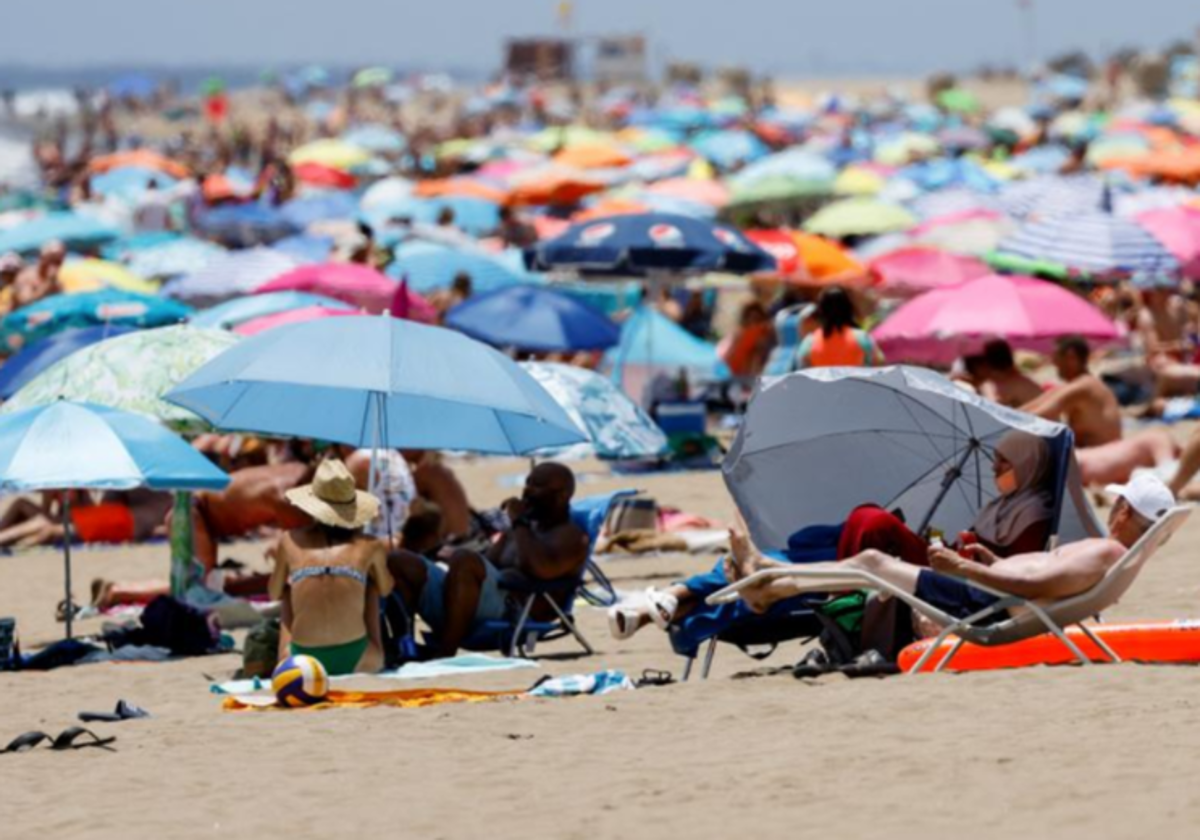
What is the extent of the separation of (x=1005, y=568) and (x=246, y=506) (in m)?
4.57

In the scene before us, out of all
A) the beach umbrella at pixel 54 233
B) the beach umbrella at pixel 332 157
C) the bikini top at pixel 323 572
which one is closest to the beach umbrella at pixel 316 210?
the beach umbrella at pixel 54 233

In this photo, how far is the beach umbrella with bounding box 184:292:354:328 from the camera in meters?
13.1

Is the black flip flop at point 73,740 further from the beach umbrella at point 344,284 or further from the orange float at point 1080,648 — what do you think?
the beach umbrella at point 344,284

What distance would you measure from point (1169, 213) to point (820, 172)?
33.7ft

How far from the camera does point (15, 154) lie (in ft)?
247

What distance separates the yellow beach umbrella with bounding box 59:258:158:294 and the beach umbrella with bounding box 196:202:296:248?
9652 mm

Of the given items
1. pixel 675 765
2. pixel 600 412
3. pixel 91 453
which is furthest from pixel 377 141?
pixel 675 765

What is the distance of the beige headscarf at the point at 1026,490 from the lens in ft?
22.8

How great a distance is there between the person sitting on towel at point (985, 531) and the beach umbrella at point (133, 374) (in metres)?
2.52

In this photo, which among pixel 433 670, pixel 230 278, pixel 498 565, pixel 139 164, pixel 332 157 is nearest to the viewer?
pixel 433 670

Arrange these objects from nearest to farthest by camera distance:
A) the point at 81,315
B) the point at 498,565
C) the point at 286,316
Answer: the point at 498,565
the point at 286,316
the point at 81,315

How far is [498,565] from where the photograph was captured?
8.12m

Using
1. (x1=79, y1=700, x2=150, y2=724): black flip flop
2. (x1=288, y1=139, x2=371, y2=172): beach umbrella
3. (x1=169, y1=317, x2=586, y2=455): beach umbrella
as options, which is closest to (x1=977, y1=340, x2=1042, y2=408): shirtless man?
(x1=169, y1=317, x2=586, y2=455): beach umbrella

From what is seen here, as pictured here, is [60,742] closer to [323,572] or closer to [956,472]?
[323,572]
